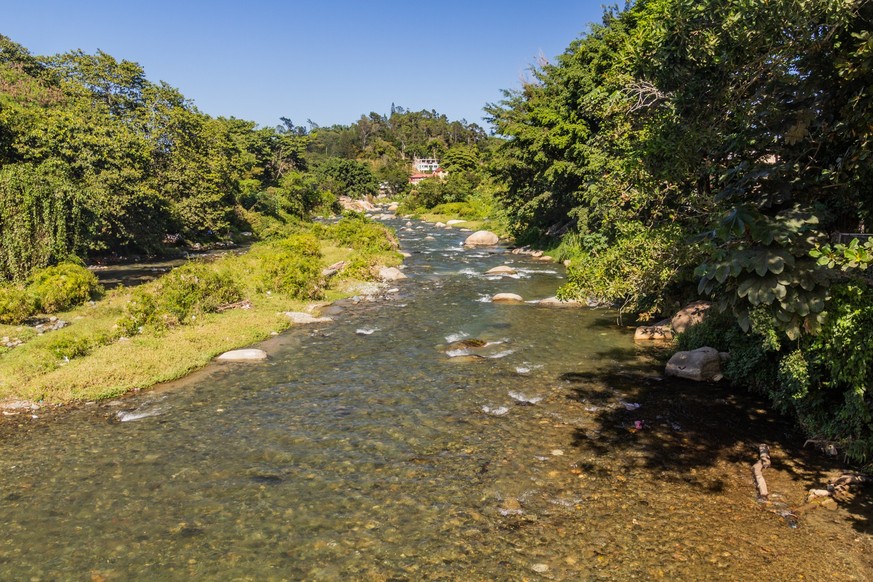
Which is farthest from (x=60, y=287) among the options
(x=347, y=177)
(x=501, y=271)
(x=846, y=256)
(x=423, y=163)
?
(x=423, y=163)

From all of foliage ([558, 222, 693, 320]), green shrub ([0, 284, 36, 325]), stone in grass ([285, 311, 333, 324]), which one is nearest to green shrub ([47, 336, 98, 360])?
green shrub ([0, 284, 36, 325])

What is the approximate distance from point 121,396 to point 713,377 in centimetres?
1624

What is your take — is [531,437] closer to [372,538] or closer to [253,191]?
[372,538]

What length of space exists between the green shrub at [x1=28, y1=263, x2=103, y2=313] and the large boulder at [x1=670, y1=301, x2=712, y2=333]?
24004 mm

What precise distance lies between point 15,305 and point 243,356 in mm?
9577

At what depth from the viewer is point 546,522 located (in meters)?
8.62

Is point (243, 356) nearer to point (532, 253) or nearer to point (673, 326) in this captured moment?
point (673, 326)

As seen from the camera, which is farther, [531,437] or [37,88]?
[37,88]

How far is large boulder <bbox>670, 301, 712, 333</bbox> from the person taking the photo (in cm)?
1742

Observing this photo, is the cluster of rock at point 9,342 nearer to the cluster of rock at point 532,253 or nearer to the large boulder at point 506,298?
the large boulder at point 506,298

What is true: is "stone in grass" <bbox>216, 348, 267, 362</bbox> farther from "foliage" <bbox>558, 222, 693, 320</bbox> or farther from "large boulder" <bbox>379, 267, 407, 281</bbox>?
"large boulder" <bbox>379, 267, 407, 281</bbox>

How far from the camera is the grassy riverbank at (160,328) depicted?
578 inches

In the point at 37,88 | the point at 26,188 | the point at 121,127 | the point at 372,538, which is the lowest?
the point at 372,538

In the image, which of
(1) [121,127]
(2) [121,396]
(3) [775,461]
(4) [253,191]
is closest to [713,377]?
(3) [775,461]
